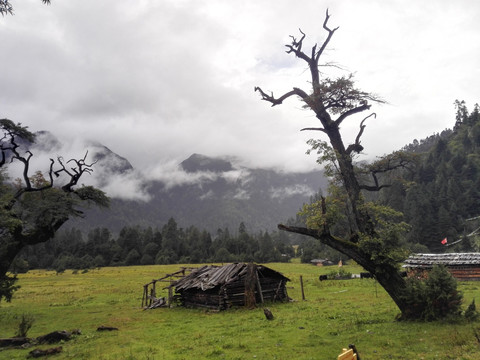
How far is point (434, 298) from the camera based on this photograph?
1484 cm

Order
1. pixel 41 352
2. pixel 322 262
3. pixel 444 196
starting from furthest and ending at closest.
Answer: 1. pixel 444 196
2. pixel 322 262
3. pixel 41 352

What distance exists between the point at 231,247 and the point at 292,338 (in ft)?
345

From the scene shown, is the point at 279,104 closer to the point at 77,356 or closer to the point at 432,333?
the point at 432,333

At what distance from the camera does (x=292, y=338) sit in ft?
48.4

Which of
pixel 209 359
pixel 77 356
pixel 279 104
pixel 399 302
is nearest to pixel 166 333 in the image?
pixel 77 356

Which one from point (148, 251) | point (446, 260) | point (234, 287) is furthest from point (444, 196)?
point (148, 251)

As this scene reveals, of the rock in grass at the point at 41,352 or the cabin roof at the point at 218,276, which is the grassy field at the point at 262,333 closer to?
the rock in grass at the point at 41,352

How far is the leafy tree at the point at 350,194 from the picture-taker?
594 inches

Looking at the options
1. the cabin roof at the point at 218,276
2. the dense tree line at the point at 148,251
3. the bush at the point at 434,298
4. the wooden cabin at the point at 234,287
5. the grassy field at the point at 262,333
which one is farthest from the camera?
the dense tree line at the point at 148,251

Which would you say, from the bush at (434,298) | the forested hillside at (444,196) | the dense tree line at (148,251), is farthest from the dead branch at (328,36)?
the dense tree line at (148,251)

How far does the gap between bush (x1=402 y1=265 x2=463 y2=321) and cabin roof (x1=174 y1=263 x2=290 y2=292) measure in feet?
49.8

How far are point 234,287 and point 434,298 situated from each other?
1651 centimetres

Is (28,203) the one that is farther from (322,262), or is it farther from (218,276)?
(322,262)

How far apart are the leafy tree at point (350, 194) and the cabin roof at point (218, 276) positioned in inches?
544
